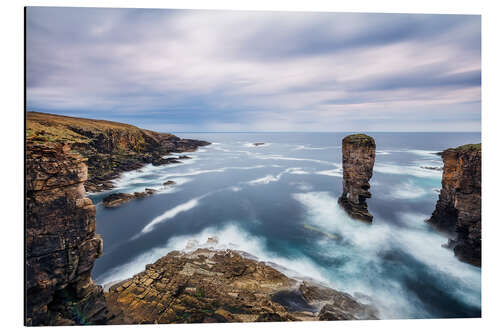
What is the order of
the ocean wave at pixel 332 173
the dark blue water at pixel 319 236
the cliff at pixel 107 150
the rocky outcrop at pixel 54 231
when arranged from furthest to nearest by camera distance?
the ocean wave at pixel 332 173 < the cliff at pixel 107 150 < the dark blue water at pixel 319 236 < the rocky outcrop at pixel 54 231

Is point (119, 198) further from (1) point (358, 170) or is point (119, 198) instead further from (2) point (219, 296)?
(1) point (358, 170)

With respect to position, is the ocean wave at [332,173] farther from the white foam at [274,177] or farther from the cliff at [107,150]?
the cliff at [107,150]

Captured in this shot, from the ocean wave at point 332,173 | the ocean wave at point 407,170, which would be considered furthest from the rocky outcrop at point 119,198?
the ocean wave at point 407,170

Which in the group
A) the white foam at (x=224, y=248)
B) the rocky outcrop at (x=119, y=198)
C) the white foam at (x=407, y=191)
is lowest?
the white foam at (x=224, y=248)

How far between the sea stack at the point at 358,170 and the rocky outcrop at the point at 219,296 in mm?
7238

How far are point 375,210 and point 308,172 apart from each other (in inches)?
497

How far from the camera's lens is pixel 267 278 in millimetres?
7227

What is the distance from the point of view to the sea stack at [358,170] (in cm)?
1231

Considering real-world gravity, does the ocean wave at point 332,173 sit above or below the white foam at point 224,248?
above

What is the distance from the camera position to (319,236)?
11016 millimetres

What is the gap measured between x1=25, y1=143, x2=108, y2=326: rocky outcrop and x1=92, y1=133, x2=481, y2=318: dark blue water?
188 inches

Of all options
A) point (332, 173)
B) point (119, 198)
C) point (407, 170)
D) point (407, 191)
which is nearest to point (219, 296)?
point (119, 198)

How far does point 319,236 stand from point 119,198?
14.8 m

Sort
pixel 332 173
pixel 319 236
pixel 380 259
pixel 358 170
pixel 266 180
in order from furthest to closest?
pixel 332 173 < pixel 266 180 < pixel 358 170 < pixel 319 236 < pixel 380 259
